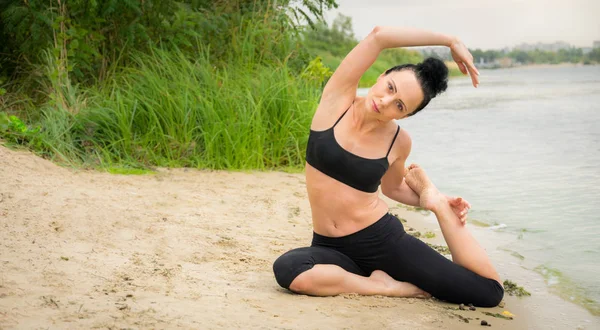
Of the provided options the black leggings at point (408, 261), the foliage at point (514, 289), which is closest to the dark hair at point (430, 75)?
the black leggings at point (408, 261)

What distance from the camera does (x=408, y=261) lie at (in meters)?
3.44

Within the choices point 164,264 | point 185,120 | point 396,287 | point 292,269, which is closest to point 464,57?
point 396,287

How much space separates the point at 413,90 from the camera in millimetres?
3230

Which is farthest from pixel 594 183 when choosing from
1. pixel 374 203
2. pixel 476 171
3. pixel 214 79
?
pixel 374 203

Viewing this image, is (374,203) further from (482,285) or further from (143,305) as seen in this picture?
(143,305)

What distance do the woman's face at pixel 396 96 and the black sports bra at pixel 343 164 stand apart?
0.20m

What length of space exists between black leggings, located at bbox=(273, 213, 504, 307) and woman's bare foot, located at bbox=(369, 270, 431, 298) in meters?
0.03

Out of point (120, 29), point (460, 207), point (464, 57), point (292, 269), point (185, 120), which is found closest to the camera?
point (464, 57)

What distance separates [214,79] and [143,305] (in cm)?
448

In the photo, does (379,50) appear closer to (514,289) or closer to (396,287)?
(396,287)

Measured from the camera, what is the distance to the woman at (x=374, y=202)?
10.7 feet

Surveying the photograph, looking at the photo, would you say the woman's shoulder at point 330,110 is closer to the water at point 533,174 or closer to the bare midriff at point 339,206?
the bare midriff at point 339,206

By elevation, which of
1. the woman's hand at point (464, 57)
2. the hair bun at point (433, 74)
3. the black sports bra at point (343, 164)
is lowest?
the black sports bra at point (343, 164)

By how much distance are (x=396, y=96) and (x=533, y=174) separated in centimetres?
539
